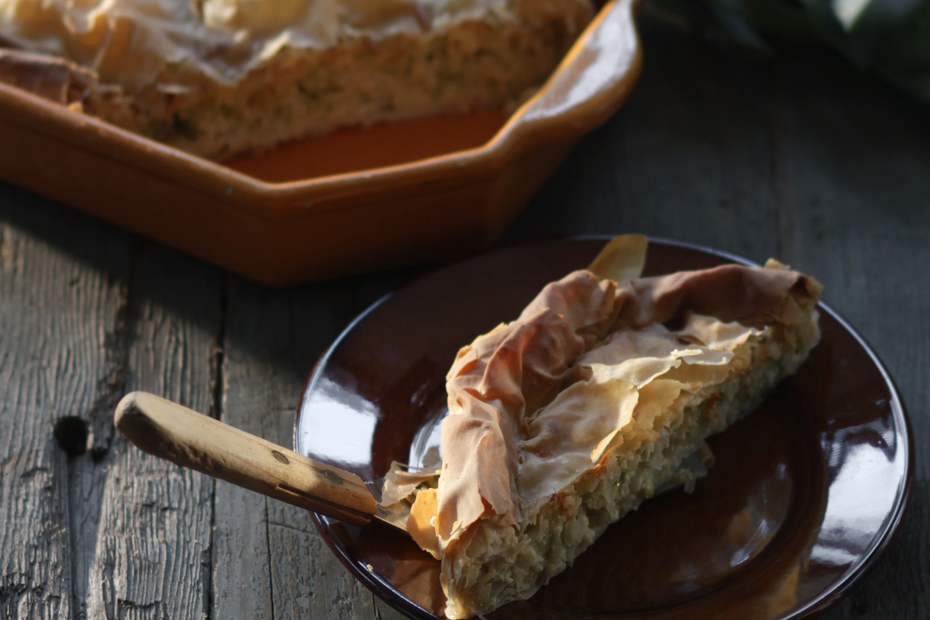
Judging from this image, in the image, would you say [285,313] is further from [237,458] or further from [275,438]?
[237,458]

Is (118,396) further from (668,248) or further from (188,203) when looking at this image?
(668,248)

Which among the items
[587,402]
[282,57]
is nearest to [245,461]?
[587,402]

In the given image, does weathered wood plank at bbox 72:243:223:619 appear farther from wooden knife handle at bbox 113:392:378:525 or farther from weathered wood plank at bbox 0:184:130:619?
→ wooden knife handle at bbox 113:392:378:525

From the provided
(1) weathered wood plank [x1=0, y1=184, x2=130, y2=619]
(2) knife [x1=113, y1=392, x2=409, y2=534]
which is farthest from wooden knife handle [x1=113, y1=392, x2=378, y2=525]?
(1) weathered wood plank [x1=0, y1=184, x2=130, y2=619]

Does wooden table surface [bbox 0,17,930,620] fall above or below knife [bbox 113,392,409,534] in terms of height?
below

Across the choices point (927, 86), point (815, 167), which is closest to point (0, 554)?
point (815, 167)
